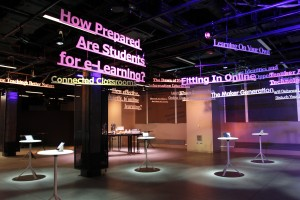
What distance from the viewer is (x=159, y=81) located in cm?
970

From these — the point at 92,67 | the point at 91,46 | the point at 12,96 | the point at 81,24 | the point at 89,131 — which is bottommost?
the point at 89,131

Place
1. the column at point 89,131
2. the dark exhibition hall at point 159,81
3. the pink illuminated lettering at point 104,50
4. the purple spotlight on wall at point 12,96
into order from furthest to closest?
1. the purple spotlight on wall at point 12,96
2. the column at point 89,131
3. the dark exhibition hall at point 159,81
4. the pink illuminated lettering at point 104,50

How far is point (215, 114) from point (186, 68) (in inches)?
111

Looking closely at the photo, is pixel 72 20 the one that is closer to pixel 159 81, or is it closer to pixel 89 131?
pixel 89 131

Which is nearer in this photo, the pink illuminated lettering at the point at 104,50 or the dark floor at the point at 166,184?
A: the pink illuminated lettering at the point at 104,50

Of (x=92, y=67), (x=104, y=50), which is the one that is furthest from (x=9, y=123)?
(x=104, y=50)

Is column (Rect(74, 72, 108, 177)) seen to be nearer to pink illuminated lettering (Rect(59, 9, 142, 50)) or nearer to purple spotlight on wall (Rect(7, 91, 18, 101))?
pink illuminated lettering (Rect(59, 9, 142, 50))

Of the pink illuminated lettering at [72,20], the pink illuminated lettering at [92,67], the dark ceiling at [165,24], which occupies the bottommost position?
the pink illuminated lettering at [92,67]

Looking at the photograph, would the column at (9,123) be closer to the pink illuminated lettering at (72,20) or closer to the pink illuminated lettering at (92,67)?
the pink illuminated lettering at (92,67)

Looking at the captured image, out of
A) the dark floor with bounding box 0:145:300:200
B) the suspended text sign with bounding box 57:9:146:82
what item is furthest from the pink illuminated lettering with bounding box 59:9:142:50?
the dark floor with bounding box 0:145:300:200

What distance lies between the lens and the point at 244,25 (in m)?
6.72

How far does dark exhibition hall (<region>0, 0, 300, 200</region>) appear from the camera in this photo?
5564mm

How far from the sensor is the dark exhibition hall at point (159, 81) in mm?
5564

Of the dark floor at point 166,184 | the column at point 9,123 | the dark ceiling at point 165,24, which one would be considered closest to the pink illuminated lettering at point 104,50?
the dark ceiling at point 165,24
